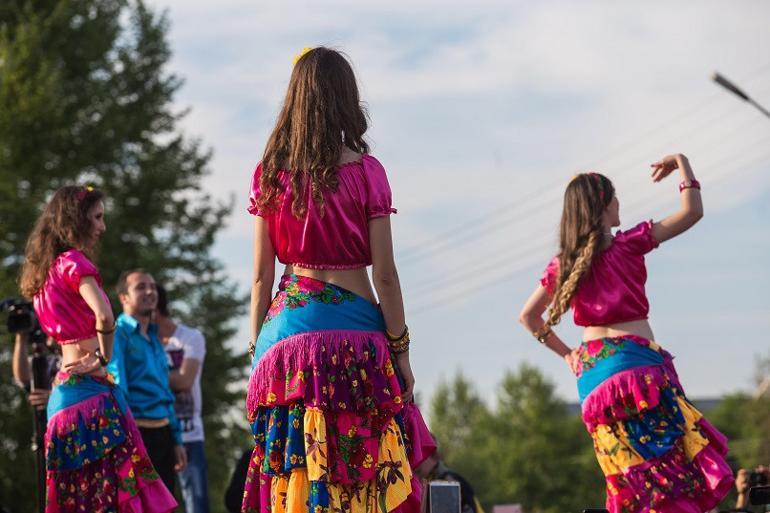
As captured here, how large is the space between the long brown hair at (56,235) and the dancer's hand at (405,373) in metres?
2.65

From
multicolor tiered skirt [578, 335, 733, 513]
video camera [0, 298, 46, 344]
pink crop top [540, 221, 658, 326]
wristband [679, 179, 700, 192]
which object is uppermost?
wristband [679, 179, 700, 192]

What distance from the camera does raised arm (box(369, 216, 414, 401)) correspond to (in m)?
4.48

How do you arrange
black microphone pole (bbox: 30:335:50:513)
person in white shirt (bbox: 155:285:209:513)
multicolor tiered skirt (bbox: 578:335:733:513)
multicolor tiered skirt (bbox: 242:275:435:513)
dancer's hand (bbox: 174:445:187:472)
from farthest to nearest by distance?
person in white shirt (bbox: 155:285:209:513)
dancer's hand (bbox: 174:445:187:472)
black microphone pole (bbox: 30:335:50:513)
multicolor tiered skirt (bbox: 578:335:733:513)
multicolor tiered skirt (bbox: 242:275:435:513)

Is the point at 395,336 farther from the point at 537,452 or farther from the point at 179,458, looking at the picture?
the point at 537,452

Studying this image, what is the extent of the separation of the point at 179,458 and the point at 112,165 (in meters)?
17.8

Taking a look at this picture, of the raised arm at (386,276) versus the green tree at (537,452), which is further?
the green tree at (537,452)

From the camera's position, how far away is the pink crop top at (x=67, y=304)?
A: 642cm

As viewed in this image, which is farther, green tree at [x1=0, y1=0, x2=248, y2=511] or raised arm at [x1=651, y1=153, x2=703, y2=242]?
green tree at [x1=0, y1=0, x2=248, y2=511]

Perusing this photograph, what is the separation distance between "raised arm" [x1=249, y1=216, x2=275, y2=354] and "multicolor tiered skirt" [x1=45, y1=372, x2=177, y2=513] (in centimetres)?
205

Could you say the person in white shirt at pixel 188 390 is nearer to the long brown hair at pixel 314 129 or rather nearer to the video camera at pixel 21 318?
the video camera at pixel 21 318

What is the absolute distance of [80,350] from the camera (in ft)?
21.1

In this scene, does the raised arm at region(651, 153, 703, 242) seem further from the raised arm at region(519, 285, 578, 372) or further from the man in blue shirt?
the man in blue shirt

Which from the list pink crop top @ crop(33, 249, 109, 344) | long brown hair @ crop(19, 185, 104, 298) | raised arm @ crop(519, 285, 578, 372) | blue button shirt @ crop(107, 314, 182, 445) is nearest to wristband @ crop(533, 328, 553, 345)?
raised arm @ crop(519, 285, 578, 372)

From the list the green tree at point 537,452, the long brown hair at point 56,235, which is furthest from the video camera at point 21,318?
the green tree at point 537,452
